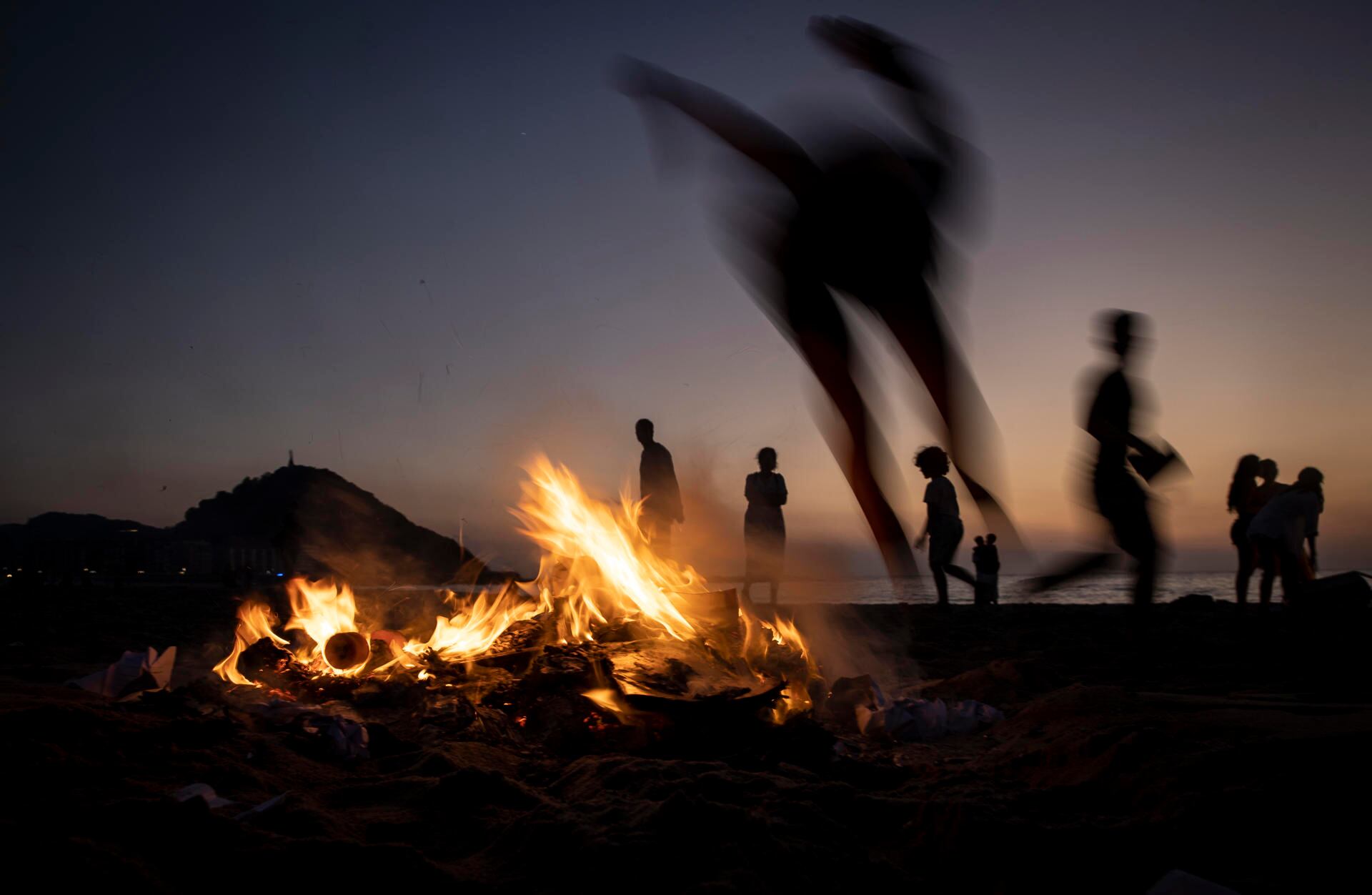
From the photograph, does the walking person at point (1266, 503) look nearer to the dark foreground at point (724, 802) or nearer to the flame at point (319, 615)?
the dark foreground at point (724, 802)

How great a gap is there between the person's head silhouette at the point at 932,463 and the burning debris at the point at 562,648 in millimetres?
4040

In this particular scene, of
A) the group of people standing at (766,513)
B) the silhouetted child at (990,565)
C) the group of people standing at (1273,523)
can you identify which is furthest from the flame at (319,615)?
the silhouetted child at (990,565)

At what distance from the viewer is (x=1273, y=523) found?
6527 millimetres

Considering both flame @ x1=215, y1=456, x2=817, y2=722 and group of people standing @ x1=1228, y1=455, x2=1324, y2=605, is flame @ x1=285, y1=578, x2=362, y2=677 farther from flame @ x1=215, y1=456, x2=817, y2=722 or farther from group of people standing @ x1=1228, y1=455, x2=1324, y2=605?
group of people standing @ x1=1228, y1=455, x2=1324, y2=605

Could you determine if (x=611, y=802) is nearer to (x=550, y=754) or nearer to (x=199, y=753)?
(x=550, y=754)

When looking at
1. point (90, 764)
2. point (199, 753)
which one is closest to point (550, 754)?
point (199, 753)

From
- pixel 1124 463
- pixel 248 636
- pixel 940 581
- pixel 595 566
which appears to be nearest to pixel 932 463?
pixel 940 581

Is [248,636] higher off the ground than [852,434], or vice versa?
[852,434]

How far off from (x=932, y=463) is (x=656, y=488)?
10.5 ft

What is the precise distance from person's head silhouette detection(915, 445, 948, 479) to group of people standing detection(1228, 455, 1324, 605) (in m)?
2.77

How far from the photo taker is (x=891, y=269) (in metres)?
4.22

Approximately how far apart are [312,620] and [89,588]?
15082 millimetres

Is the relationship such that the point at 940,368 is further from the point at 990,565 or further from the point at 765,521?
the point at 990,565

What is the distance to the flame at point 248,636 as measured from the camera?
424cm
